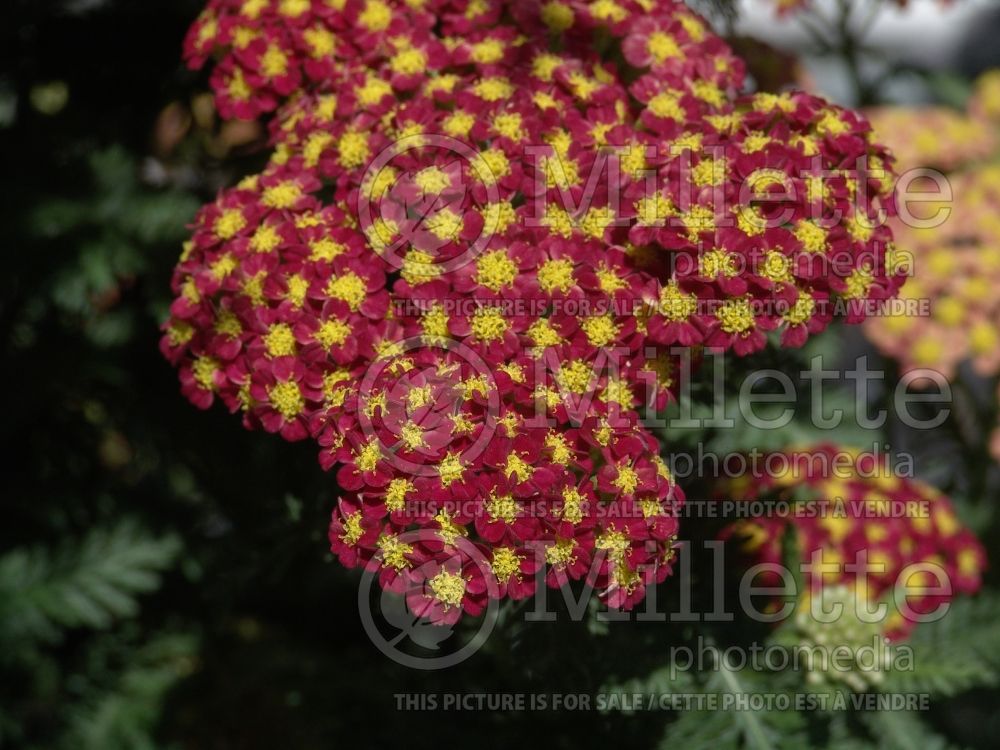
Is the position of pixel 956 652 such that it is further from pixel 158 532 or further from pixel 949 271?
pixel 158 532

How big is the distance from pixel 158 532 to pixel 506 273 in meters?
1.09

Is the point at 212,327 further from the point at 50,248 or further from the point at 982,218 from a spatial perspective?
the point at 982,218

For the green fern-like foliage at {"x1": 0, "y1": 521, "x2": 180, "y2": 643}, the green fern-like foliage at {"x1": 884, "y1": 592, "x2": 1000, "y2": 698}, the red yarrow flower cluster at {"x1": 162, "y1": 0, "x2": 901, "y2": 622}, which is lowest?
the green fern-like foliage at {"x1": 884, "y1": 592, "x2": 1000, "y2": 698}

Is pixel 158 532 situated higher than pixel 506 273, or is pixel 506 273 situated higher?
pixel 506 273

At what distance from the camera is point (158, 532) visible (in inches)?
73.4

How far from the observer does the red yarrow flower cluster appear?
1.02 metres

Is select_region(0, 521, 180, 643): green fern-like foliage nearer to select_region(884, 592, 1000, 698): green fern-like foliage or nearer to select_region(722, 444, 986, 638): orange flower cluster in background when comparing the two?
select_region(722, 444, 986, 638): orange flower cluster in background

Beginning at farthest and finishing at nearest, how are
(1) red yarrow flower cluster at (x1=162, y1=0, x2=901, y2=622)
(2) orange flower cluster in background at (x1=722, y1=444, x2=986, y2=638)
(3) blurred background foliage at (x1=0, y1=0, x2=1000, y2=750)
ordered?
(2) orange flower cluster in background at (x1=722, y1=444, x2=986, y2=638) < (3) blurred background foliage at (x1=0, y1=0, x2=1000, y2=750) < (1) red yarrow flower cluster at (x1=162, y1=0, x2=901, y2=622)

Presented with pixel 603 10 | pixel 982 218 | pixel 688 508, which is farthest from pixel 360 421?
pixel 982 218

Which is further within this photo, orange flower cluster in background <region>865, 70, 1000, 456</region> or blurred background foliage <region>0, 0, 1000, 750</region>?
orange flower cluster in background <region>865, 70, 1000, 456</region>

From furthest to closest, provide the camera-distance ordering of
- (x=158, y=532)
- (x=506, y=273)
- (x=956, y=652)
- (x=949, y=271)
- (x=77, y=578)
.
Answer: (x=949, y=271), (x=158, y=532), (x=77, y=578), (x=956, y=652), (x=506, y=273)

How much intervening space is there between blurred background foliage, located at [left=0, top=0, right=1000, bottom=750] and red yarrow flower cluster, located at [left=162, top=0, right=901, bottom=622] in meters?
0.25

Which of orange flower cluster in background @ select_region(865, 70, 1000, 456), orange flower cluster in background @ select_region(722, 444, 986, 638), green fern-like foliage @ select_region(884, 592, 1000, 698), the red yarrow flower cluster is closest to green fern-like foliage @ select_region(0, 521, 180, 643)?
the red yarrow flower cluster

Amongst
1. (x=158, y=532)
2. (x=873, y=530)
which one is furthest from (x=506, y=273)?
(x=158, y=532)
